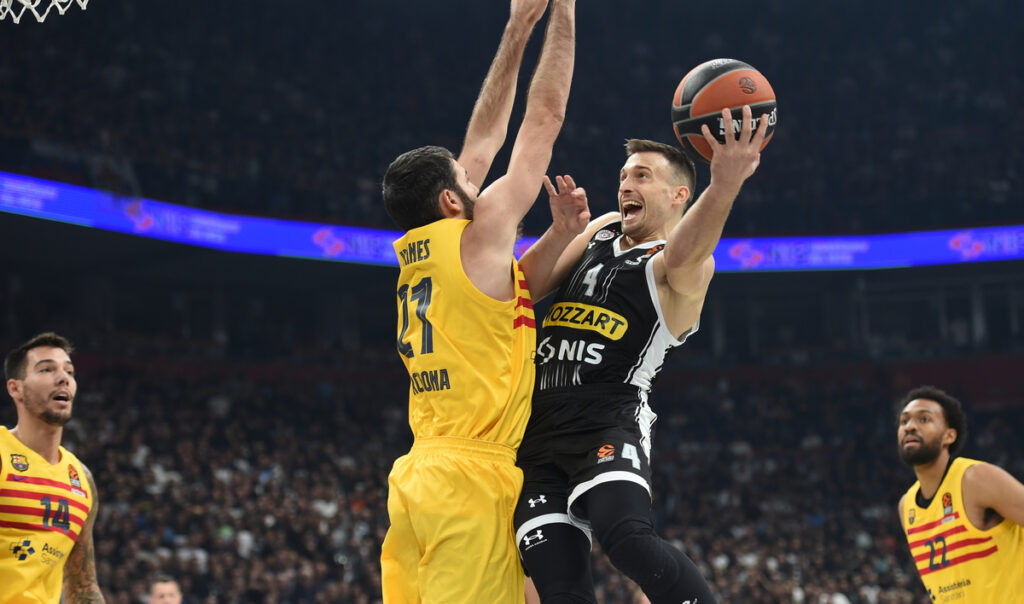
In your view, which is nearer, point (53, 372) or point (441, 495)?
point (441, 495)

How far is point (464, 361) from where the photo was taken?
4332mm

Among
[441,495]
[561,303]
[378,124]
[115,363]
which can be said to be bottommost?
[441,495]

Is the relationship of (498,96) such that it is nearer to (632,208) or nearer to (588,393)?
(632,208)

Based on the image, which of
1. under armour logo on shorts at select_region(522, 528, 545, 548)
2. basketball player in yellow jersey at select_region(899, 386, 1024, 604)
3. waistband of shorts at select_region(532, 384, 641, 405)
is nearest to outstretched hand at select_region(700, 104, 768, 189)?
waistband of shorts at select_region(532, 384, 641, 405)

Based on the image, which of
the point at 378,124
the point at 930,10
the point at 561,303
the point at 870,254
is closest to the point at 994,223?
the point at 870,254

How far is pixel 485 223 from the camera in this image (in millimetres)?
4398

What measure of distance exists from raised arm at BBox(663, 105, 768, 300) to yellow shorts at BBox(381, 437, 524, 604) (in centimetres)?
113

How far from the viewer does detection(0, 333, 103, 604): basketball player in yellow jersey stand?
221 inches

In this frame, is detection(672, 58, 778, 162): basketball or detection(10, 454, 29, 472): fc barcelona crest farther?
detection(10, 454, 29, 472): fc barcelona crest

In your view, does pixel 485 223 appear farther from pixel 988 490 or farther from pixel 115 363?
pixel 115 363

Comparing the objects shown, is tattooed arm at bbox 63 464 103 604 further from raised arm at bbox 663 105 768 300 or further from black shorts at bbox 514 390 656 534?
raised arm at bbox 663 105 768 300

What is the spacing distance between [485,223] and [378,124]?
2201 centimetres

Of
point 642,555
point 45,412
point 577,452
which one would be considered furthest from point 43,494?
point 642,555

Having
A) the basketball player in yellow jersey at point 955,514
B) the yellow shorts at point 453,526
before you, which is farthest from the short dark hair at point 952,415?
the yellow shorts at point 453,526
